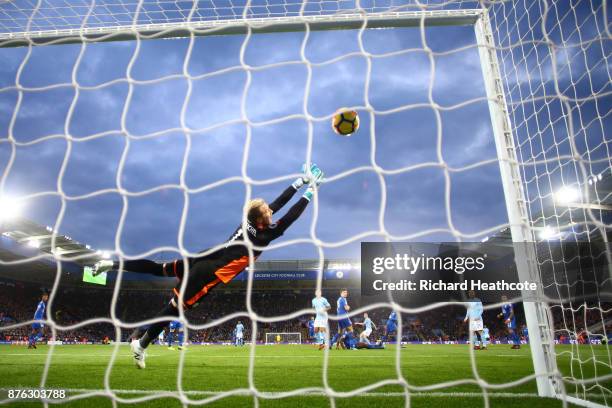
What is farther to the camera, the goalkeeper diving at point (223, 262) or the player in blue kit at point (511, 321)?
the player in blue kit at point (511, 321)

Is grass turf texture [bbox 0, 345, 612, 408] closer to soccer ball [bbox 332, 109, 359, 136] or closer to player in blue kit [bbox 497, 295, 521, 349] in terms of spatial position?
soccer ball [bbox 332, 109, 359, 136]

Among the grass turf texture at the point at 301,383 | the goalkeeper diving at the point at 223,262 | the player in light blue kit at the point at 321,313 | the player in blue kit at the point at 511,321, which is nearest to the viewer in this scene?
the player in light blue kit at the point at 321,313

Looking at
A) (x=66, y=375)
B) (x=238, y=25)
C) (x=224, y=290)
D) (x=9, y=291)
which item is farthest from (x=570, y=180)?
(x=9, y=291)

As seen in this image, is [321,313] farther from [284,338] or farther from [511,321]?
[284,338]

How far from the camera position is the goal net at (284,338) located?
2331cm

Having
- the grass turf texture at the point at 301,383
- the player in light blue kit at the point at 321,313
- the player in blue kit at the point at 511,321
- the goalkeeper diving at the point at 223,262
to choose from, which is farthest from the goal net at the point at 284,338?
the goalkeeper diving at the point at 223,262

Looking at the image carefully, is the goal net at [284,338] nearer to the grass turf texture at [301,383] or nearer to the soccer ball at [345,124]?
the grass turf texture at [301,383]

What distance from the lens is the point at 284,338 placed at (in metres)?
24.2

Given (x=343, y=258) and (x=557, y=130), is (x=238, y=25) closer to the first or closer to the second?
(x=557, y=130)

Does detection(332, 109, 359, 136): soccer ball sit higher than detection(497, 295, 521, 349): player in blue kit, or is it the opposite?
detection(332, 109, 359, 136): soccer ball

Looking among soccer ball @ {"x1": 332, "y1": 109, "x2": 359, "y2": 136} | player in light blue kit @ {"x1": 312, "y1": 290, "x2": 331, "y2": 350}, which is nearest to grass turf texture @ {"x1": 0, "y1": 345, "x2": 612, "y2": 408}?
player in light blue kit @ {"x1": 312, "y1": 290, "x2": 331, "y2": 350}

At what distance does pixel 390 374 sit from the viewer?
4805 mm

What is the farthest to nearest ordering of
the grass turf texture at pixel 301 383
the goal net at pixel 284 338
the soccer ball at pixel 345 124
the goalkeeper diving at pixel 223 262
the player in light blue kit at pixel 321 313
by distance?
1. the goal net at pixel 284 338
2. the soccer ball at pixel 345 124
3. the goalkeeper diving at pixel 223 262
4. the grass turf texture at pixel 301 383
5. the player in light blue kit at pixel 321 313

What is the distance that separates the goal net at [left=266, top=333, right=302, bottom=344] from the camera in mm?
23312
